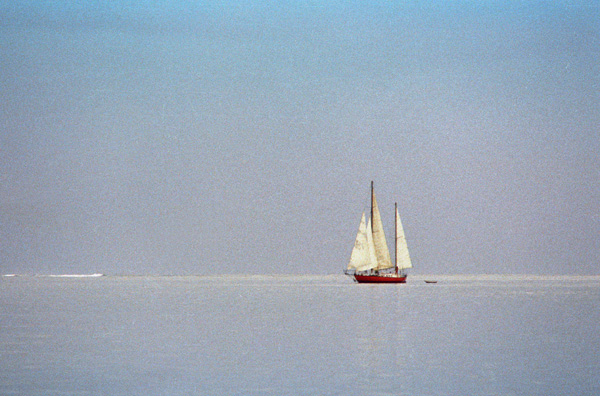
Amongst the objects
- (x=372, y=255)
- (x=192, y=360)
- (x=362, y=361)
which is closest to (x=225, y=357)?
(x=192, y=360)

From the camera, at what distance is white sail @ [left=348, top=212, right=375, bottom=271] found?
549 feet

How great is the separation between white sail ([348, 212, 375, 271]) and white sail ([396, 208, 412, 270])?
7741 millimetres

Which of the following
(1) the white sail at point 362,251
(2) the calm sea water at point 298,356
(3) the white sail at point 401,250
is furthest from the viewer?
(3) the white sail at point 401,250

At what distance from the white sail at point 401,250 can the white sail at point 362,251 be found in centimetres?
774

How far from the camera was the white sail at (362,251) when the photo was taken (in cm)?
16738

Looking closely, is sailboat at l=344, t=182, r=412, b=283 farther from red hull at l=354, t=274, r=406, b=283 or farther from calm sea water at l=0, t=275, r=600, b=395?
calm sea water at l=0, t=275, r=600, b=395

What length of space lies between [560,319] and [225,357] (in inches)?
1490

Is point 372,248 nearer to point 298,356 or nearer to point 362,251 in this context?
point 362,251

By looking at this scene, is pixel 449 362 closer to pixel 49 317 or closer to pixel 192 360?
pixel 192 360

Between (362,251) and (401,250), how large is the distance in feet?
36.7

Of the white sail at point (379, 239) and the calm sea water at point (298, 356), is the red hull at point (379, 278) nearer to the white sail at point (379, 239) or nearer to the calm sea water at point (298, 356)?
the white sail at point (379, 239)

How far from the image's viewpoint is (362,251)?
16750 cm

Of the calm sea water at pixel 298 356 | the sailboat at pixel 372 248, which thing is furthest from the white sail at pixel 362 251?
the calm sea water at pixel 298 356

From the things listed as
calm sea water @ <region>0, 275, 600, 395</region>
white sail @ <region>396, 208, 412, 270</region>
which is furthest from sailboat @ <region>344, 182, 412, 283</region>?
calm sea water @ <region>0, 275, 600, 395</region>
